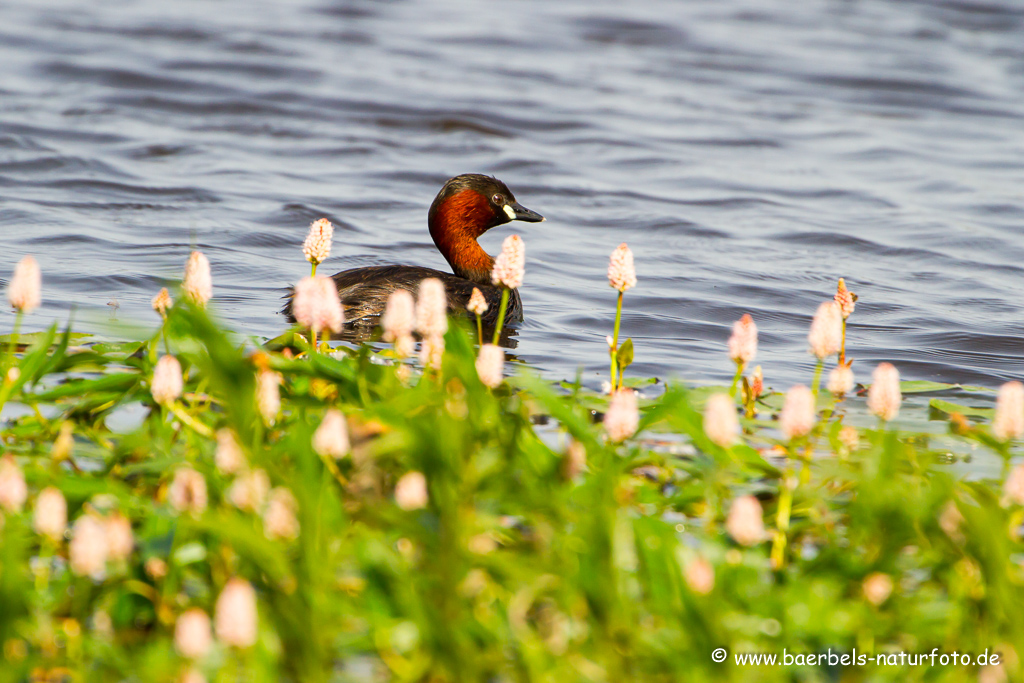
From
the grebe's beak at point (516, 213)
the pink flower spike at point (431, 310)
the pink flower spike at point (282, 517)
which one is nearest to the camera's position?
the pink flower spike at point (282, 517)

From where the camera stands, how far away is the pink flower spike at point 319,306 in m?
3.22

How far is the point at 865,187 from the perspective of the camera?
1196cm

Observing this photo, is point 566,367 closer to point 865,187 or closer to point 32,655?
point 32,655

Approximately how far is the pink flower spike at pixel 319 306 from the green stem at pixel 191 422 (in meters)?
0.39

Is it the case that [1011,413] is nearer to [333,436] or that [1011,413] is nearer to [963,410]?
[333,436]

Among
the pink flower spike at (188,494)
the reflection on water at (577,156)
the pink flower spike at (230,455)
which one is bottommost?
the reflection on water at (577,156)

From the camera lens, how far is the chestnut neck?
7.94 meters

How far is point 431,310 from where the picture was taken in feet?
11.0

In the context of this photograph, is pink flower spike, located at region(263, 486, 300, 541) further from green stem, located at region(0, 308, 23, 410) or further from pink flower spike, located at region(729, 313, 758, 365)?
pink flower spike, located at region(729, 313, 758, 365)

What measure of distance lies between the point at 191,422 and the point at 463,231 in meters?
4.84

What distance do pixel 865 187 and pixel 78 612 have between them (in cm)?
1050

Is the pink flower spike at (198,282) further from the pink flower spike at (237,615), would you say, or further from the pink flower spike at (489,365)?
the pink flower spike at (237,615)


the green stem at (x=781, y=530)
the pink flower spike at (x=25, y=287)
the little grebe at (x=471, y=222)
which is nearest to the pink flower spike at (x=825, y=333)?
the green stem at (x=781, y=530)

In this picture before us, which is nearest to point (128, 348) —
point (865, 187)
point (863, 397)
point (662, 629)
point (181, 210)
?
point (662, 629)
